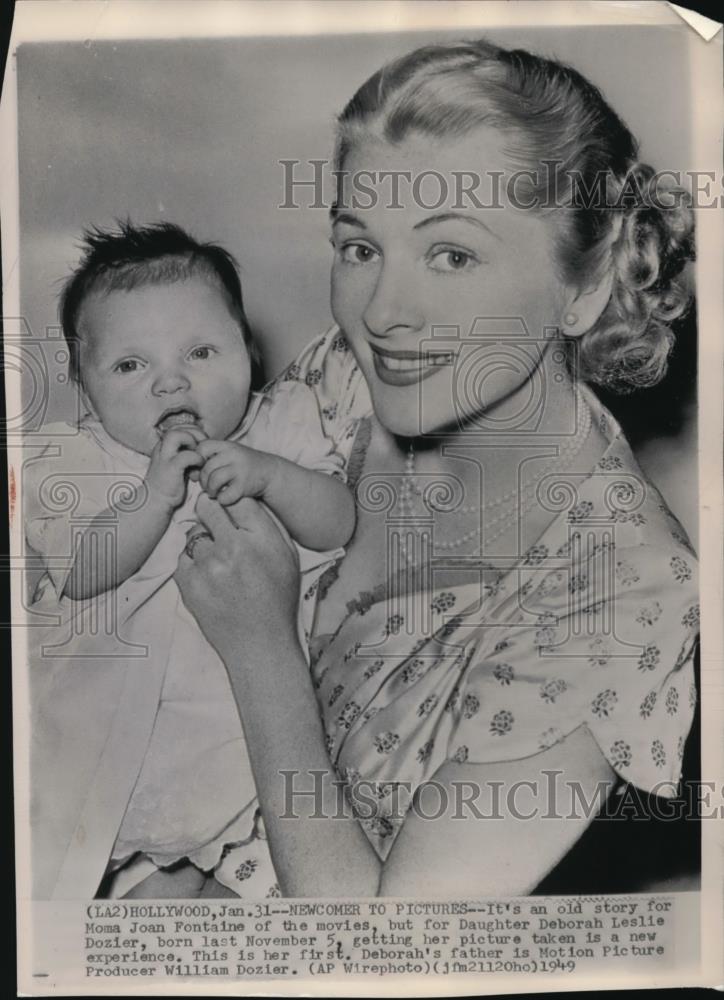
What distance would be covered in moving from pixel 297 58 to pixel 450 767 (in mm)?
996

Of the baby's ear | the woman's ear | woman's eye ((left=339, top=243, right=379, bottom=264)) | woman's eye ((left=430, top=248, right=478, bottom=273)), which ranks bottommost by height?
the baby's ear

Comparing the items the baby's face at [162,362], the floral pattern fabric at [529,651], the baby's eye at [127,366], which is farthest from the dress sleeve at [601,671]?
the baby's eye at [127,366]

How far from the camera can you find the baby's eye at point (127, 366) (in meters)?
1.33

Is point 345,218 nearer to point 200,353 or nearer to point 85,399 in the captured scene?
point 200,353

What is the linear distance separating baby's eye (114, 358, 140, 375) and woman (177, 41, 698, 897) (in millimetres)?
206

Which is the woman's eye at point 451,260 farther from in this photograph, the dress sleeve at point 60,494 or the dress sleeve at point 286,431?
the dress sleeve at point 60,494

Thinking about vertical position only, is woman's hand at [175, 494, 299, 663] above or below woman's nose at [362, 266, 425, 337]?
below

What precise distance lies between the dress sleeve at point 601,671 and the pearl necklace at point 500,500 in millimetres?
99

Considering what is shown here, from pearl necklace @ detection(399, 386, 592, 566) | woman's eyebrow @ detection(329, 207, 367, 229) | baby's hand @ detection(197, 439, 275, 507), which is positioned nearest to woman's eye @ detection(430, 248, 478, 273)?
woman's eyebrow @ detection(329, 207, 367, 229)

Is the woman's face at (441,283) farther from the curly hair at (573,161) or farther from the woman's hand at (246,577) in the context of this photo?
the woman's hand at (246,577)

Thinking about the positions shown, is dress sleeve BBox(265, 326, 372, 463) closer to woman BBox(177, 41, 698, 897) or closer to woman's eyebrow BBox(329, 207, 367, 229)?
woman BBox(177, 41, 698, 897)

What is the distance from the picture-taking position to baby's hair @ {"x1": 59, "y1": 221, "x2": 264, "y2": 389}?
1338 mm

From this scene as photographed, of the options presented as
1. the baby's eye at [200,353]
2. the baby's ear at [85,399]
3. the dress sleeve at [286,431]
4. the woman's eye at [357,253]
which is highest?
the woman's eye at [357,253]

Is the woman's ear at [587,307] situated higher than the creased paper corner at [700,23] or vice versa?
the creased paper corner at [700,23]
